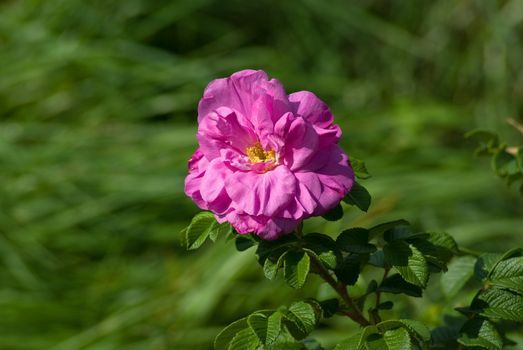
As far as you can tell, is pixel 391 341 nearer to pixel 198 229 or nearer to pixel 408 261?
pixel 408 261

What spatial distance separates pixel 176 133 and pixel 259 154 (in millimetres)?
1660

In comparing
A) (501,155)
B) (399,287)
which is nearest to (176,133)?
(501,155)

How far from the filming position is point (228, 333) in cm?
75

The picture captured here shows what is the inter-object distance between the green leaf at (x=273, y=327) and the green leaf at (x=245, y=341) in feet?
0.05

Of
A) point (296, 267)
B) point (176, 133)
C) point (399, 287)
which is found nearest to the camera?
point (296, 267)

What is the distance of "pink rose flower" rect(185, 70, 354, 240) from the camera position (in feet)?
2.20

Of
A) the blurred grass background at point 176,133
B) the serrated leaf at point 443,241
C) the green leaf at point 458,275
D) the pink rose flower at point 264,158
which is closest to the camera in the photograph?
the pink rose flower at point 264,158

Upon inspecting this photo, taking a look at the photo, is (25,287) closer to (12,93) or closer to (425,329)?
(12,93)

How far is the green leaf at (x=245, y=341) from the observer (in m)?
0.70

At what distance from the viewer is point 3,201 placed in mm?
2221

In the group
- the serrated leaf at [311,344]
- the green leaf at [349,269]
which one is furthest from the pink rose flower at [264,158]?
A: the serrated leaf at [311,344]

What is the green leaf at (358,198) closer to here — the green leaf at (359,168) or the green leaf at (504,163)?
the green leaf at (359,168)

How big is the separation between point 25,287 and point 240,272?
0.59m

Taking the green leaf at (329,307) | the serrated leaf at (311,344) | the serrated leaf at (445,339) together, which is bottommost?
the serrated leaf at (311,344)
